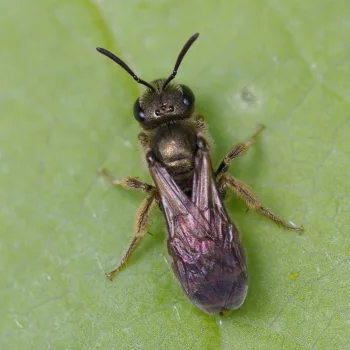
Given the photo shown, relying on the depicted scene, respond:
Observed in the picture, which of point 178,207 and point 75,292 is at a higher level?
point 178,207

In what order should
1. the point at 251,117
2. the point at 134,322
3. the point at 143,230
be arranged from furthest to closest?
the point at 251,117 → the point at 143,230 → the point at 134,322

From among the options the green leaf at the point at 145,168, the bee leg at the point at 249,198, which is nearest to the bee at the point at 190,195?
the bee leg at the point at 249,198

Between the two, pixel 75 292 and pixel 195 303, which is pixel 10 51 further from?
pixel 195 303

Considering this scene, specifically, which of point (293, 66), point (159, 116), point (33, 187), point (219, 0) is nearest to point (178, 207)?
point (159, 116)

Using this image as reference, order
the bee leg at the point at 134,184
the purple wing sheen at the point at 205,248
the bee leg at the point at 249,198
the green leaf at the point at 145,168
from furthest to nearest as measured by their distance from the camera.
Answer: the bee leg at the point at 134,184
the bee leg at the point at 249,198
the green leaf at the point at 145,168
the purple wing sheen at the point at 205,248

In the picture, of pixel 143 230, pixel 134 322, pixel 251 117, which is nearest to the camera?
pixel 134 322

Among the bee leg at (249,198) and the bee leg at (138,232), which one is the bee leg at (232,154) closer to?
the bee leg at (249,198)

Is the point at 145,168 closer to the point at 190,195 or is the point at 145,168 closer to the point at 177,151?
the point at 177,151
